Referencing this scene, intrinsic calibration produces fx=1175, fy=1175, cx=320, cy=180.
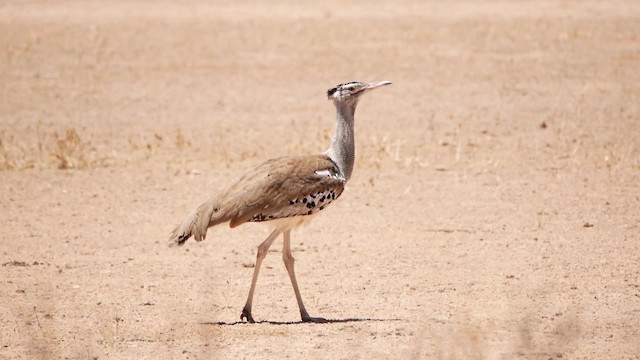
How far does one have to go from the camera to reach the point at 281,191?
6.02 meters

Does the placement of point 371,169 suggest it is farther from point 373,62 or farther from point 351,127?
point 373,62

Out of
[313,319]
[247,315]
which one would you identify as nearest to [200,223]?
[247,315]

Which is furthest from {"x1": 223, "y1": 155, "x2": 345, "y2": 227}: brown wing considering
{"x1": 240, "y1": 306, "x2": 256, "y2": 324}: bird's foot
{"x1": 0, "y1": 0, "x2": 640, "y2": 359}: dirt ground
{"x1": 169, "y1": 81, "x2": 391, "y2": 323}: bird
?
{"x1": 0, "y1": 0, "x2": 640, "y2": 359}: dirt ground

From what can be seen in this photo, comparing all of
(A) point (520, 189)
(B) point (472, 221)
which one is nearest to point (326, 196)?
A: (B) point (472, 221)

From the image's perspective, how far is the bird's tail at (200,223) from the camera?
19.2 ft

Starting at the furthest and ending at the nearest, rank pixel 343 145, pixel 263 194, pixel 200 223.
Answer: pixel 343 145 → pixel 263 194 → pixel 200 223

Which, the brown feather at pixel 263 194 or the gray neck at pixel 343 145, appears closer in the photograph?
the brown feather at pixel 263 194

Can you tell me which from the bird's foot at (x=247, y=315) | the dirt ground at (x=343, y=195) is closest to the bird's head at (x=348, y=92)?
the dirt ground at (x=343, y=195)

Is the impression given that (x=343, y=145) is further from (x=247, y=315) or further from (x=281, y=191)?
(x=247, y=315)

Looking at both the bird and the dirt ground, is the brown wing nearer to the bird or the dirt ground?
the bird

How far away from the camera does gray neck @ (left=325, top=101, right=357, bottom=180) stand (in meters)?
6.37

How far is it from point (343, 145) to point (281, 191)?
56 centimetres

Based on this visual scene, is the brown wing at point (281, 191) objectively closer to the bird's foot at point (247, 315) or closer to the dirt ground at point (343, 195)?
the bird's foot at point (247, 315)

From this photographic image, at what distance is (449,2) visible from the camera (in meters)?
25.1
